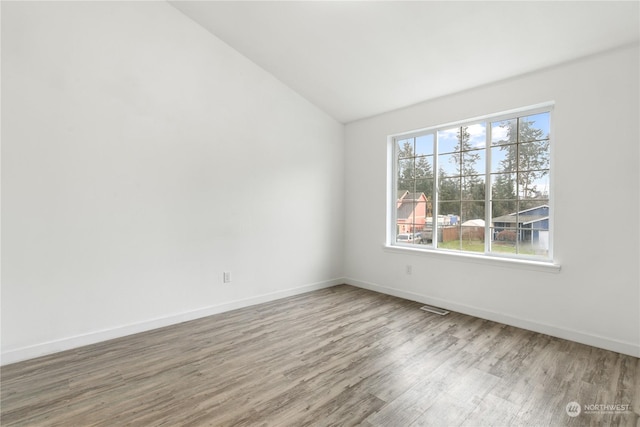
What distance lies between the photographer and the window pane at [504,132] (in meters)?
3.33

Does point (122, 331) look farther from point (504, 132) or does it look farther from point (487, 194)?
point (504, 132)

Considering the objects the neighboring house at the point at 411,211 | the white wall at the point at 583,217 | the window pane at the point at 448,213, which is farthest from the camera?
the neighboring house at the point at 411,211

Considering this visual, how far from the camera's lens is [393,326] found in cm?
320

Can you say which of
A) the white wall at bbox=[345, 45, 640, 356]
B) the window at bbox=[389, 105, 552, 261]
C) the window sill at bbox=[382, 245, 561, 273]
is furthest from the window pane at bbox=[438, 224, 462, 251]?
the white wall at bbox=[345, 45, 640, 356]

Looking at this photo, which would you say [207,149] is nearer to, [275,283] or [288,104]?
[288,104]

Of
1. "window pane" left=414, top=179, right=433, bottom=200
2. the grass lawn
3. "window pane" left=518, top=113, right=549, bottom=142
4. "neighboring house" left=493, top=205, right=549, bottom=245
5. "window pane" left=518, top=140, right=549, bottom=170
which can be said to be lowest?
the grass lawn

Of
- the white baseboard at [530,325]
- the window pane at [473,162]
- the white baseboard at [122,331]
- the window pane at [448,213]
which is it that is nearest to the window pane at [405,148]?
the window pane at [473,162]

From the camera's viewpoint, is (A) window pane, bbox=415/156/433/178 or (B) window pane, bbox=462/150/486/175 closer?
(B) window pane, bbox=462/150/486/175

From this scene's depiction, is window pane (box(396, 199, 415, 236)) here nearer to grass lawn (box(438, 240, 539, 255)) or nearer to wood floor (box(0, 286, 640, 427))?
grass lawn (box(438, 240, 539, 255))

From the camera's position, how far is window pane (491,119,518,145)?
10.9ft

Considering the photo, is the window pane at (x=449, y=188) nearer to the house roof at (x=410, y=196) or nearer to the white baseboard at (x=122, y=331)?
the house roof at (x=410, y=196)

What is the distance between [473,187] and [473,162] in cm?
30

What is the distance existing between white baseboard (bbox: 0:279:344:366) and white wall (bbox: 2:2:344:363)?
0.01m

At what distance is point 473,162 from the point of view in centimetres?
365
